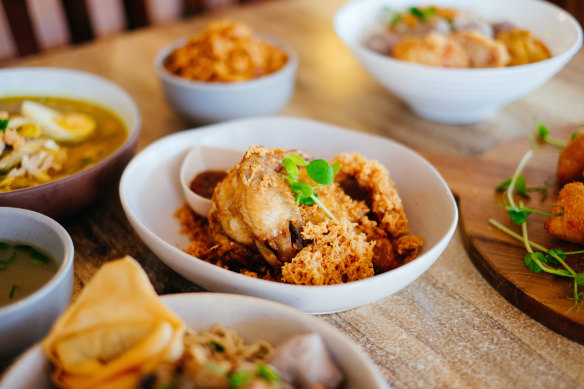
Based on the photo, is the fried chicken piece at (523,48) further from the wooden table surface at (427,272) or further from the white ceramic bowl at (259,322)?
the white ceramic bowl at (259,322)

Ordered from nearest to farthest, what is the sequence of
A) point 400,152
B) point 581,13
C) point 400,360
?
point 400,360
point 400,152
point 581,13

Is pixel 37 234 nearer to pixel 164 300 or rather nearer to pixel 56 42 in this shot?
pixel 164 300

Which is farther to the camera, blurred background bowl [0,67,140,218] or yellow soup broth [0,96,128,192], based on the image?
yellow soup broth [0,96,128,192]

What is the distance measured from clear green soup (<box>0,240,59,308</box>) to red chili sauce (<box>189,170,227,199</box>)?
0.62 m

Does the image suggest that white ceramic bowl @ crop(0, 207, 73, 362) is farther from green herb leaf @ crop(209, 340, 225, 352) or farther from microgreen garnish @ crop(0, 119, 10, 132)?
microgreen garnish @ crop(0, 119, 10, 132)

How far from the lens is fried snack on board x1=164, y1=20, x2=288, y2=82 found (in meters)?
2.45

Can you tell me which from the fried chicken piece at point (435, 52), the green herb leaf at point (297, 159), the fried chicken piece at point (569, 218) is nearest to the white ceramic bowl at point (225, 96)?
the fried chicken piece at point (435, 52)

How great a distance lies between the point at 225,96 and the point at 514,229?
1.42m

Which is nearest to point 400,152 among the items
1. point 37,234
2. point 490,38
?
→ point 490,38

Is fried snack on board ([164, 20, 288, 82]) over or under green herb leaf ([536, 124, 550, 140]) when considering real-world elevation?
over

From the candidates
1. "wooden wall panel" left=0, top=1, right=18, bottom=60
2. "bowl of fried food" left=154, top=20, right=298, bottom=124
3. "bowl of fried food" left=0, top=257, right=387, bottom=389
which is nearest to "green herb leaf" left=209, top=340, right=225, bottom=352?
"bowl of fried food" left=0, top=257, right=387, bottom=389

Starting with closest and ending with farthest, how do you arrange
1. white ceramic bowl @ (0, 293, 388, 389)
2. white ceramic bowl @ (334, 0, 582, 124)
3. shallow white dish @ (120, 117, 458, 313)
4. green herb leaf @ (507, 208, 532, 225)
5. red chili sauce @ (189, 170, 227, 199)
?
1. white ceramic bowl @ (0, 293, 388, 389)
2. shallow white dish @ (120, 117, 458, 313)
3. green herb leaf @ (507, 208, 532, 225)
4. red chili sauce @ (189, 170, 227, 199)
5. white ceramic bowl @ (334, 0, 582, 124)

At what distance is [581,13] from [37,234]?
14.6 feet

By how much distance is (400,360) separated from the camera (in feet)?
4.62
